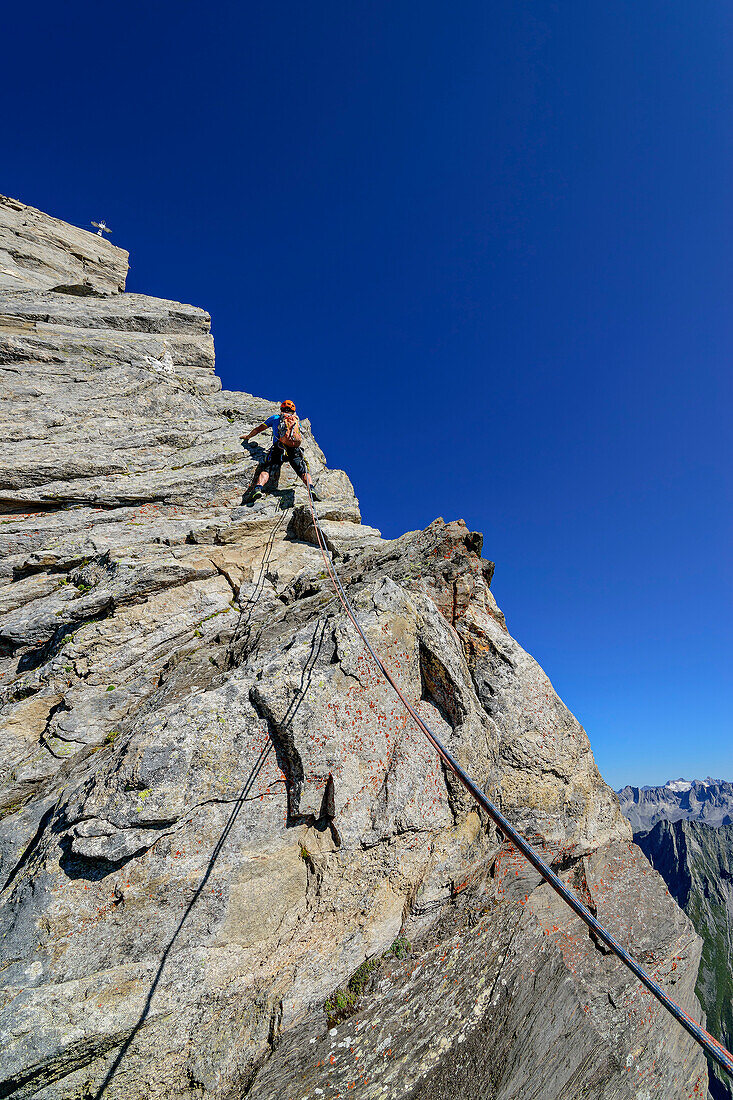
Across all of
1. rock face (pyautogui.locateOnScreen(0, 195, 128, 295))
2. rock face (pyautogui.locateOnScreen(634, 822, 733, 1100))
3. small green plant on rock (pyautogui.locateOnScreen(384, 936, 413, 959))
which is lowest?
rock face (pyautogui.locateOnScreen(634, 822, 733, 1100))

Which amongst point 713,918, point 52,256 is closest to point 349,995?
point 52,256

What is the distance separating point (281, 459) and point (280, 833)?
13216 mm

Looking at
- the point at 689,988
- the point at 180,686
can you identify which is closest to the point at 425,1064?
the point at 180,686

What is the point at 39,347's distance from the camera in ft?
63.0

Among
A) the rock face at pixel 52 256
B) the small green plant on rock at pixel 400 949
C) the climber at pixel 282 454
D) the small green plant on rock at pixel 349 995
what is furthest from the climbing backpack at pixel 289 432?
the rock face at pixel 52 256

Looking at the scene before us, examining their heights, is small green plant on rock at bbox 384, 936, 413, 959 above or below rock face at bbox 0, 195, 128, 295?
below

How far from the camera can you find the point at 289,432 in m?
16.6

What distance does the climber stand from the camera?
1664 centimetres

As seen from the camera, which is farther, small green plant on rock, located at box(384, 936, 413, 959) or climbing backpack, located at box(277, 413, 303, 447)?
climbing backpack, located at box(277, 413, 303, 447)

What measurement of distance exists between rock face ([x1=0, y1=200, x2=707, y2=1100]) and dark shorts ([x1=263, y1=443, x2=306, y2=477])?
91.9 inches

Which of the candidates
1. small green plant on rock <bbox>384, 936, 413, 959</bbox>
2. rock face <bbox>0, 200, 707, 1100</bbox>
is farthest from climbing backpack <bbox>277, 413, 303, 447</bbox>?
small green plant on rock <bbox>384, 936, 413, 959</bbox>

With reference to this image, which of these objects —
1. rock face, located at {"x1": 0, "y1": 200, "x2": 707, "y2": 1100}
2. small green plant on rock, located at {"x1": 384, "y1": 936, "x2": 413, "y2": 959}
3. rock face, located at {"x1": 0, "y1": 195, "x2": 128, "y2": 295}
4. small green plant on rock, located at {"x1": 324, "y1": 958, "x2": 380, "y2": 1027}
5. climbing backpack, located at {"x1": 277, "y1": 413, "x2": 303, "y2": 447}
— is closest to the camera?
rock face, located at {"x1": 0, "y1": 200, "x2": 707, "y2": 1100}

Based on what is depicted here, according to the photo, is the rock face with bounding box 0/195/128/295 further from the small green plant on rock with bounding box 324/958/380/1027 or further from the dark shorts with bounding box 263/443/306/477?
the small green plant on rock with bounding box 324/958/380/1027

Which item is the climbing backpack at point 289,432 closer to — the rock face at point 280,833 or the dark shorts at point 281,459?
the dark shorts at point 281,459
